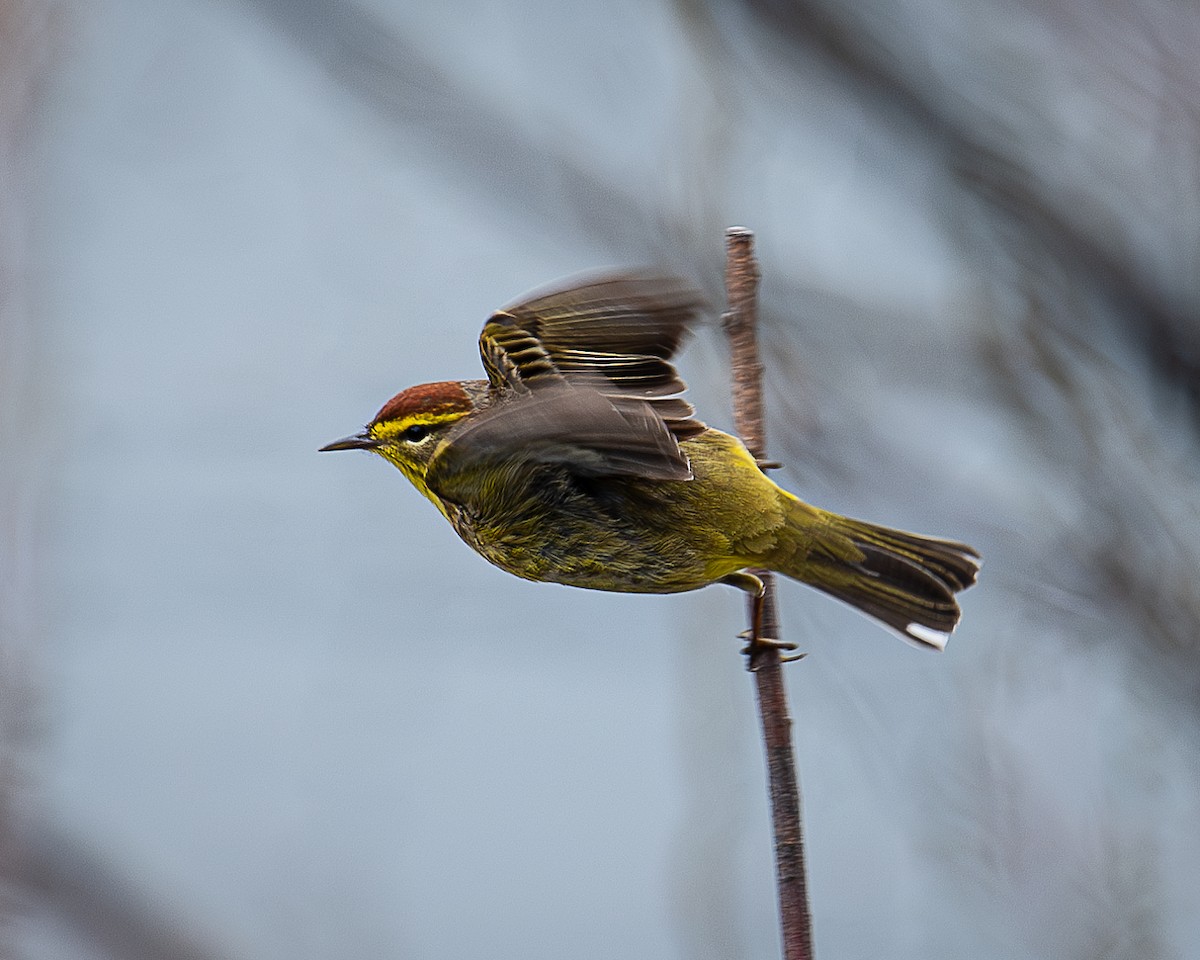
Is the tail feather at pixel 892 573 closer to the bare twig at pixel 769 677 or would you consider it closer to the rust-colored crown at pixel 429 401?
the bare twig at pixel 769 677

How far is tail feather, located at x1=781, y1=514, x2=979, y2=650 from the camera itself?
427 cm

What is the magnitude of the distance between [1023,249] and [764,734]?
7.03ft

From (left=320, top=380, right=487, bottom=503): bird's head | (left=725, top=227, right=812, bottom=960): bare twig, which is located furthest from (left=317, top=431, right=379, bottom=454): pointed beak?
(left=725, top=227, right=812, bottom=960): bare twig

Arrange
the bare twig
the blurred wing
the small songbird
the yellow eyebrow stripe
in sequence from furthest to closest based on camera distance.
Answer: the yellow eyebrow stripe
the small songbird
the blurred wing
the bare twig

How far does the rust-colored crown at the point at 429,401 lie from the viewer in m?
3.79

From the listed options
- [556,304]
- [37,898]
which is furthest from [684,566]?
[37,898]

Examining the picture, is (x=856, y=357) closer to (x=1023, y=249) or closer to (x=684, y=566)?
(x=1023, y=249)

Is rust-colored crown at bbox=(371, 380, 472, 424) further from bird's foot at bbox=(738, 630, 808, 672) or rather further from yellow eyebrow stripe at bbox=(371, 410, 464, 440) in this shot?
bird's foot at bbox=(738, 630, 808, 672)

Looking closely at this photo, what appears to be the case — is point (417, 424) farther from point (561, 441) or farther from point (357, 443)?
point (561, 441)

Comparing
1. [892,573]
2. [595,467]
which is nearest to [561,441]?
[595,467]

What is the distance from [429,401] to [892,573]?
1.64m

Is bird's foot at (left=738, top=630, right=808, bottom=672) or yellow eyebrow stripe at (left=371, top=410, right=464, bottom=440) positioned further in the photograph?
yellow eyebrow stripe at (left=371, top=410, right=464, bottom=440)

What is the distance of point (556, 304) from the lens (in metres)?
3.82

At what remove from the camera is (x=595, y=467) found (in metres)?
3.66
